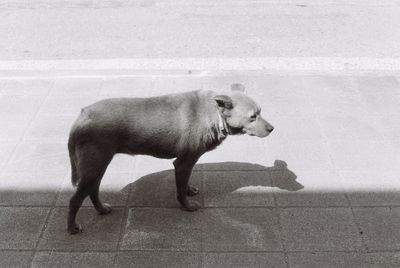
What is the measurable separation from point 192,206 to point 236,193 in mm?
655

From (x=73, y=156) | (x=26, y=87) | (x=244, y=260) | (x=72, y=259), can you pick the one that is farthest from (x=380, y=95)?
(x=26, y=87)

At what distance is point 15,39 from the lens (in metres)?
10.9

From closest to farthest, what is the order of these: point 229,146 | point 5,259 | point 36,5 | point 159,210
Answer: point 5,259
point 159,210
point 229,146
point 36,5

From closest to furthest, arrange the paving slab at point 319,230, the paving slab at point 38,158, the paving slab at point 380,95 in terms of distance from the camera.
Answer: the paving slab at point 319,230 < the paving slab at point 38,158 < the paving slab at point 380,95

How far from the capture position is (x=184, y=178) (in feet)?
18.7

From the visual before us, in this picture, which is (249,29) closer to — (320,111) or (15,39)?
(320,111)

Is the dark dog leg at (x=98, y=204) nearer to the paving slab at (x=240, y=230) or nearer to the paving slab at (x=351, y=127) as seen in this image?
the paving slab at (x=240, y=230)

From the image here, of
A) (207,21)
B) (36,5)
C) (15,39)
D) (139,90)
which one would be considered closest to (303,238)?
(139,90)

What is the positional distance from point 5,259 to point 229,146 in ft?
11.2

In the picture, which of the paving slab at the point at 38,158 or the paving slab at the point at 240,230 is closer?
the paving slab at the point at 240,230

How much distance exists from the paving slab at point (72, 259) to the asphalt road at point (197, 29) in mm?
5488

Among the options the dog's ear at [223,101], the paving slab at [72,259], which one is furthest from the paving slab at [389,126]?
the paving slab at [72,259]

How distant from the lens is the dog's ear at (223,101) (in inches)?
206

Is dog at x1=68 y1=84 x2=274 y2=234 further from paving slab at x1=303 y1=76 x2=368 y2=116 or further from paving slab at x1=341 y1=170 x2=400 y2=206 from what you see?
paving slab at x1=303 y1=76 x2=368 y2=116
